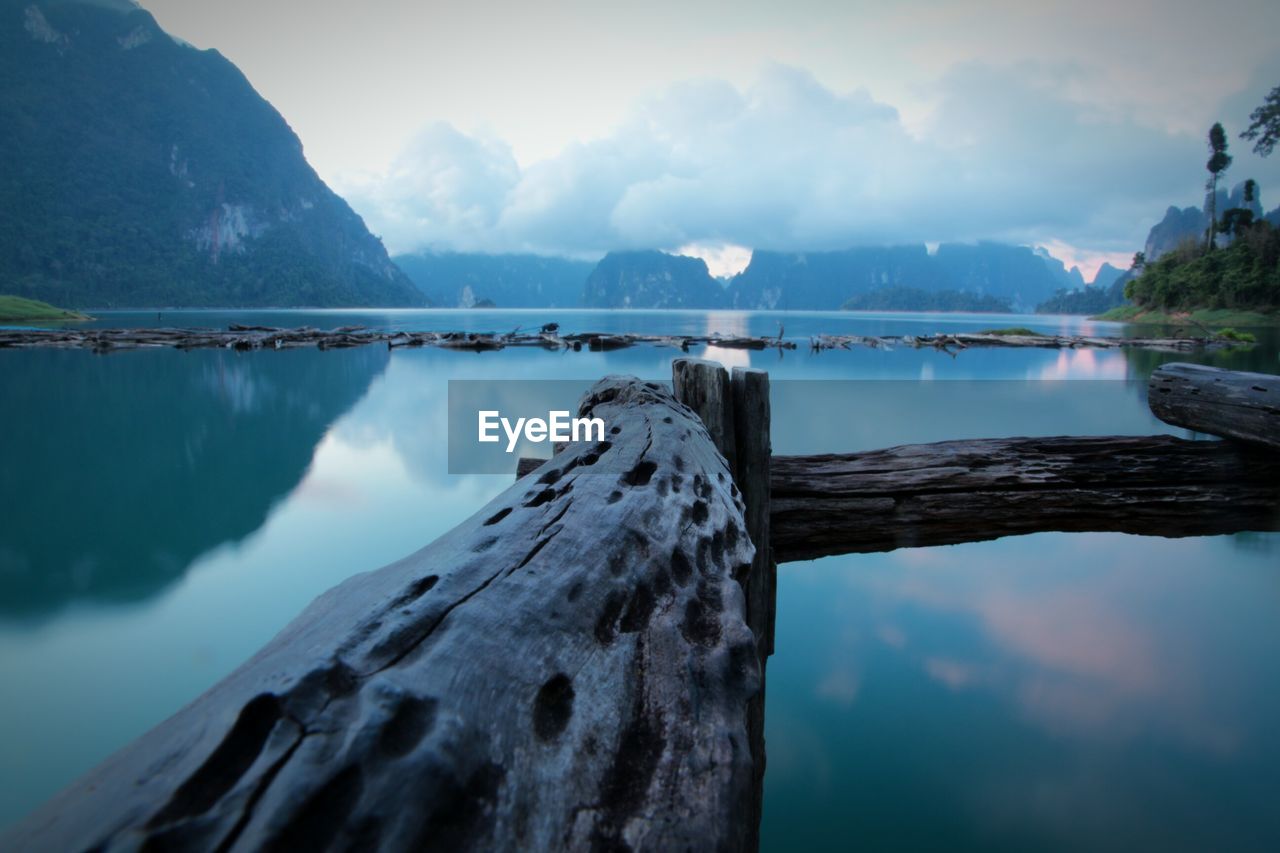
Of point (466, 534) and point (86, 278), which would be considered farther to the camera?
point (86, 278)

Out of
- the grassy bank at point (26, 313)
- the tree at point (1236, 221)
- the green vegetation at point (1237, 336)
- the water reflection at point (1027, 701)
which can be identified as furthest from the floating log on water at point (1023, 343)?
the grassy bank at point (26, 313)

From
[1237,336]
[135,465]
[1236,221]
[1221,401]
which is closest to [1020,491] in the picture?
[1221,401]

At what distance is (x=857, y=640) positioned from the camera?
4.77 m

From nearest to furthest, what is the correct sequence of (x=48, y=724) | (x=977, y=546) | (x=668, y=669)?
(x=668, y=669) → (x=48, y=724) → (x=977, y=546)

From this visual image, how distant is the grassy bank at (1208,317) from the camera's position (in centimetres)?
3683

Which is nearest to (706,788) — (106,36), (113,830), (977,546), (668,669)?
(668,669)

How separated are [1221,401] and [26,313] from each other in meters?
59.4

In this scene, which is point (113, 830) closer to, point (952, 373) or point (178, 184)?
point (952, 373)

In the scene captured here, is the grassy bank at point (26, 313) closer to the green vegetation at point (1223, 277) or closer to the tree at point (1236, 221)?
the green vegetation at point (1223, 277)

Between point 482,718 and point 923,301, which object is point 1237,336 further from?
point 923,301

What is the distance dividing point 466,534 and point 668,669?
55 centimetres

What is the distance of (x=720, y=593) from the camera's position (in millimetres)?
1395

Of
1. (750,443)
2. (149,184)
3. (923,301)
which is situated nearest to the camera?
(750,443)

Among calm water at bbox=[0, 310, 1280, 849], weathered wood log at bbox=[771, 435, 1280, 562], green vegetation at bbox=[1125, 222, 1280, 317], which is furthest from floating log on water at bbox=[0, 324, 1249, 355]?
weathered wood log at bbox=[771, 435, 1280, 562]
